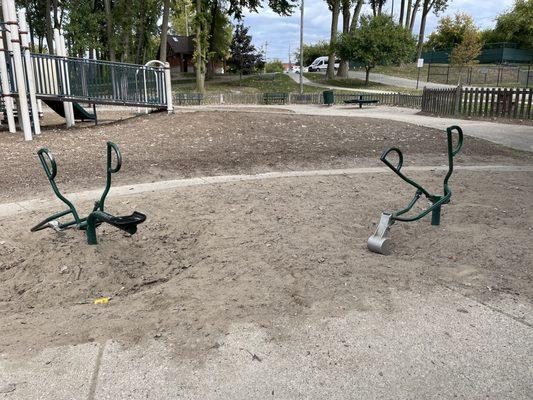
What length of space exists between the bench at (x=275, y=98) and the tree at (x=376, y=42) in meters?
13.2

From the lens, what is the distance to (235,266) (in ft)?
13.4

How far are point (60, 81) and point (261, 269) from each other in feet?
38.1

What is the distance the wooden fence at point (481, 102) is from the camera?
16.7 m

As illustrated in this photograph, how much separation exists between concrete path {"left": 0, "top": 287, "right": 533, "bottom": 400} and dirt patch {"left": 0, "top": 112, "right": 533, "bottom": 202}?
184 inches

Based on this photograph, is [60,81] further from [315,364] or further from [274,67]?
[274,67]

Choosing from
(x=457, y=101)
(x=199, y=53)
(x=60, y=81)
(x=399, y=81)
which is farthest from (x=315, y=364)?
(x=399, y=81)

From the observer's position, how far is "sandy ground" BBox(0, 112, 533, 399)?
9.84 feet

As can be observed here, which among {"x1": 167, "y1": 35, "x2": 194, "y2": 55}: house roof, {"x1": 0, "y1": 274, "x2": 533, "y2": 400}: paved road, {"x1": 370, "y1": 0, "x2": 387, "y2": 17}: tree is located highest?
{"x1": 370, "y1": 0, "x2": 387, "y2": 17}: tree

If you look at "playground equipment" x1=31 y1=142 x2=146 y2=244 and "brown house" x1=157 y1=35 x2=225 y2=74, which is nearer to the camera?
"playground equipment" x1=31 y1=142 x2=146 y2=244

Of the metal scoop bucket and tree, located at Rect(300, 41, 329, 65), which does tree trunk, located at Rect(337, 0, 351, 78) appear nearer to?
tree, located at Rect(300, 41, 329, 65)

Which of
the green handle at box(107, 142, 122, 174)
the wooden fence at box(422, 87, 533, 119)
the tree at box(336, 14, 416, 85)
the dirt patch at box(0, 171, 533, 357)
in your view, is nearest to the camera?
the dirt patch at box(0, 171, 533, 357)

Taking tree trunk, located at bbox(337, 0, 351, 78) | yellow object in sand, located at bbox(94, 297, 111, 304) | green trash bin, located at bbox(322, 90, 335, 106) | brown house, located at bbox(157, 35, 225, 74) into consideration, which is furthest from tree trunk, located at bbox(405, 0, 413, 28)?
yellow object in sand, located at bbox(94, 297, 111, 304)

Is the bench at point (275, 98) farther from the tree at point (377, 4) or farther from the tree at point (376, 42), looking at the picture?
the tree at point (377, 4)

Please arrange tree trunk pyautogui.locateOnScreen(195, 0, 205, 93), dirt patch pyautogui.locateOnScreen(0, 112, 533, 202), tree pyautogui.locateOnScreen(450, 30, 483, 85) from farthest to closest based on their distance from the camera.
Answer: tree pyautogui.locateOnScreen(450, 30, 483, 85) → tree trunk pyautogui.locateOnScreen(195, 0, 205, 93) → dirt patch pyautogui.locateOnScreen(0, 112, 533, 202)
